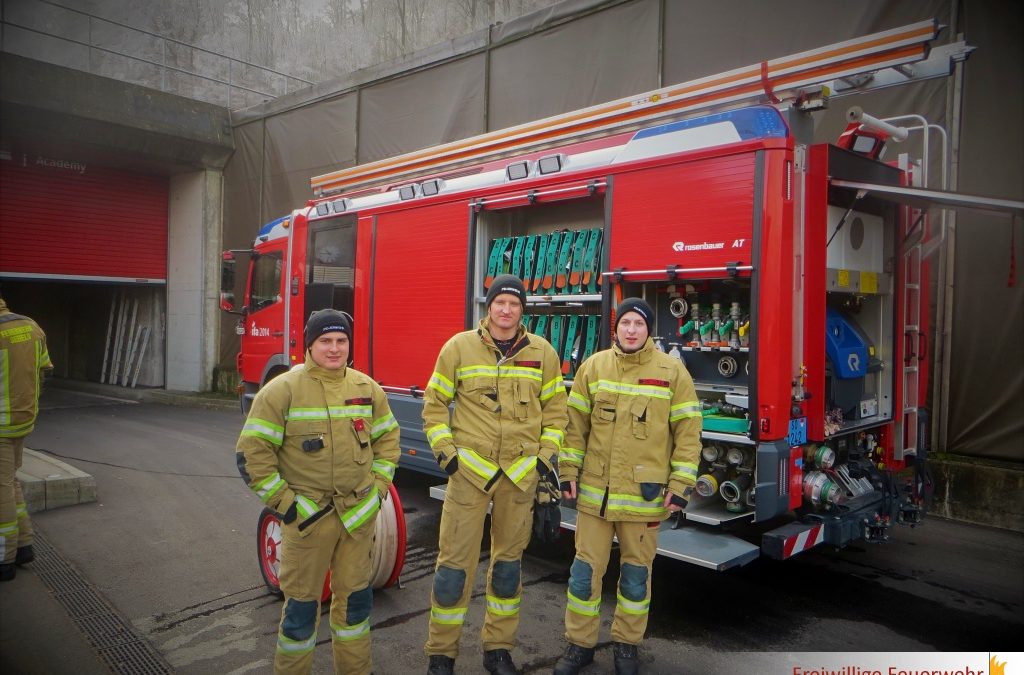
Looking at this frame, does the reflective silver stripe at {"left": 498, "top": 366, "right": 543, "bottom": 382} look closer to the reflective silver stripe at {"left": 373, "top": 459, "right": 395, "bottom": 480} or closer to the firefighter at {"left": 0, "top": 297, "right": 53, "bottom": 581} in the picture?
the reflective silver stripe at {"left": 373, "top": 459, "right": 395, "bottom": 480}

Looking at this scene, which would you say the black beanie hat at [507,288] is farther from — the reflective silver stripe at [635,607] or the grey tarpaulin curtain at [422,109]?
the grey tarpaulin curtain at [422,109]

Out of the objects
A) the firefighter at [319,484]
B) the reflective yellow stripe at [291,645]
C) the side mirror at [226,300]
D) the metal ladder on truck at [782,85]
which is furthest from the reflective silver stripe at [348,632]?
the side mirror at [226,300]

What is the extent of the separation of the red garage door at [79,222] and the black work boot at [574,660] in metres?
14.1

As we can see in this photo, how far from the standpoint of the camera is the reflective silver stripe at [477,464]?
3443 mm

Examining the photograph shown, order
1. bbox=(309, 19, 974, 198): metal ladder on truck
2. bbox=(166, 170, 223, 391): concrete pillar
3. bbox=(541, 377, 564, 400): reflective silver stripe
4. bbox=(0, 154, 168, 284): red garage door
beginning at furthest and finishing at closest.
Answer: bbox=(166, 170, 223, 391): concrete pillar → bbox=(0, 154, 168, 284): red garage door → bbox=(309, 19, 974, 198): metal ladder on truck → bbox=(541, 377, 564, 400): reflective silver stripe

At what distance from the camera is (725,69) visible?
8.41m

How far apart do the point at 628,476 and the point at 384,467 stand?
1.19 metres

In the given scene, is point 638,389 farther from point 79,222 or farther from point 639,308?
point 79,222

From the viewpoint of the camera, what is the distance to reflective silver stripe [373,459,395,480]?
10.6 ft

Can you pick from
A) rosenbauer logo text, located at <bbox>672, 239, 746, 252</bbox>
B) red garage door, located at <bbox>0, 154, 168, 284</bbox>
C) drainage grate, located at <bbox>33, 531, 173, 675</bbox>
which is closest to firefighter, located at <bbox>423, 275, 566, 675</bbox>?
rosenbauer logo text, located at <bbox>672, 239, 746, 252</bbox>

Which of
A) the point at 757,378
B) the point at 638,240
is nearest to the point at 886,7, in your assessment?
the point at 638,240

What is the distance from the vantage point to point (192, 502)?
22.1ft

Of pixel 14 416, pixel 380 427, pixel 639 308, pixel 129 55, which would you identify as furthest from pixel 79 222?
pixel 639 308

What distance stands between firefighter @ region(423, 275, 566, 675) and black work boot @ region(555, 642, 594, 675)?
242 millimetres
